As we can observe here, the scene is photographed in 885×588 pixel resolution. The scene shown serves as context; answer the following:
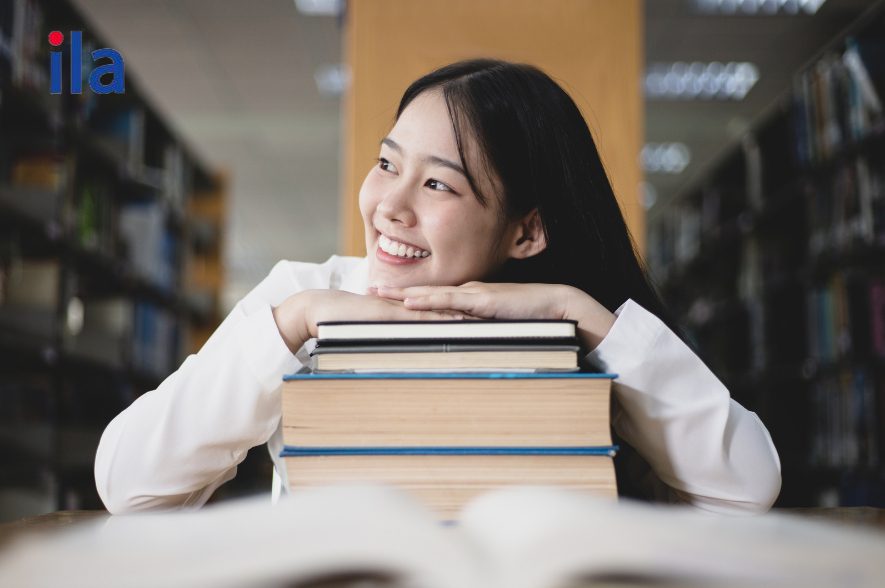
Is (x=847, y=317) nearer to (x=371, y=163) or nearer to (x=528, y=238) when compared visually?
(x=371, y=163)

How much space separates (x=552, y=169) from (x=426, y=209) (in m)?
0.19

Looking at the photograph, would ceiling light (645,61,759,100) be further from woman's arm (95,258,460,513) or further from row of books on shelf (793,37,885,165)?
woman's arm (95,258,460,513)

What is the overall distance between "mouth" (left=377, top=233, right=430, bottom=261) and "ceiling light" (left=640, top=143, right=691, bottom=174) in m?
6.64

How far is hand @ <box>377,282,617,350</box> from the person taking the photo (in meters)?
0.84

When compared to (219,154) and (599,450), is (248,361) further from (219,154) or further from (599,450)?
(219,154)

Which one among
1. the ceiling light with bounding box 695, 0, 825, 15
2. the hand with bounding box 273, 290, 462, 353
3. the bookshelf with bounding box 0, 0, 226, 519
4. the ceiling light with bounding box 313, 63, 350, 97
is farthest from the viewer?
the ceiling light with bounding box 313, 63, 350, 97

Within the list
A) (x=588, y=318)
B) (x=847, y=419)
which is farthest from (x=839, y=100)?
(x=588, y=318)

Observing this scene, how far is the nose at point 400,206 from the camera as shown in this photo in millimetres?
1013

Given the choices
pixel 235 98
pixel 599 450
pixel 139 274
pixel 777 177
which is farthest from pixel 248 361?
pixel 235 98

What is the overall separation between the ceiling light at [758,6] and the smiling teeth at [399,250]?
4.41m

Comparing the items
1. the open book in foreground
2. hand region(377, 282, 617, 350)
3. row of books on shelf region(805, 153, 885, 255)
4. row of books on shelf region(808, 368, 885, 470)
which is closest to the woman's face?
hand region(377, 282, 617, 350)

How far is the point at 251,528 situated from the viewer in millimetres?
354

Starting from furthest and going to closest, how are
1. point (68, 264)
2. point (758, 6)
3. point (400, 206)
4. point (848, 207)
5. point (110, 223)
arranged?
point (758, 6)
point (110, 223)
point (848, 207)
point (68, 264)
point (400, 206)

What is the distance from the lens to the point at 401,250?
→ 1044 millimetres
